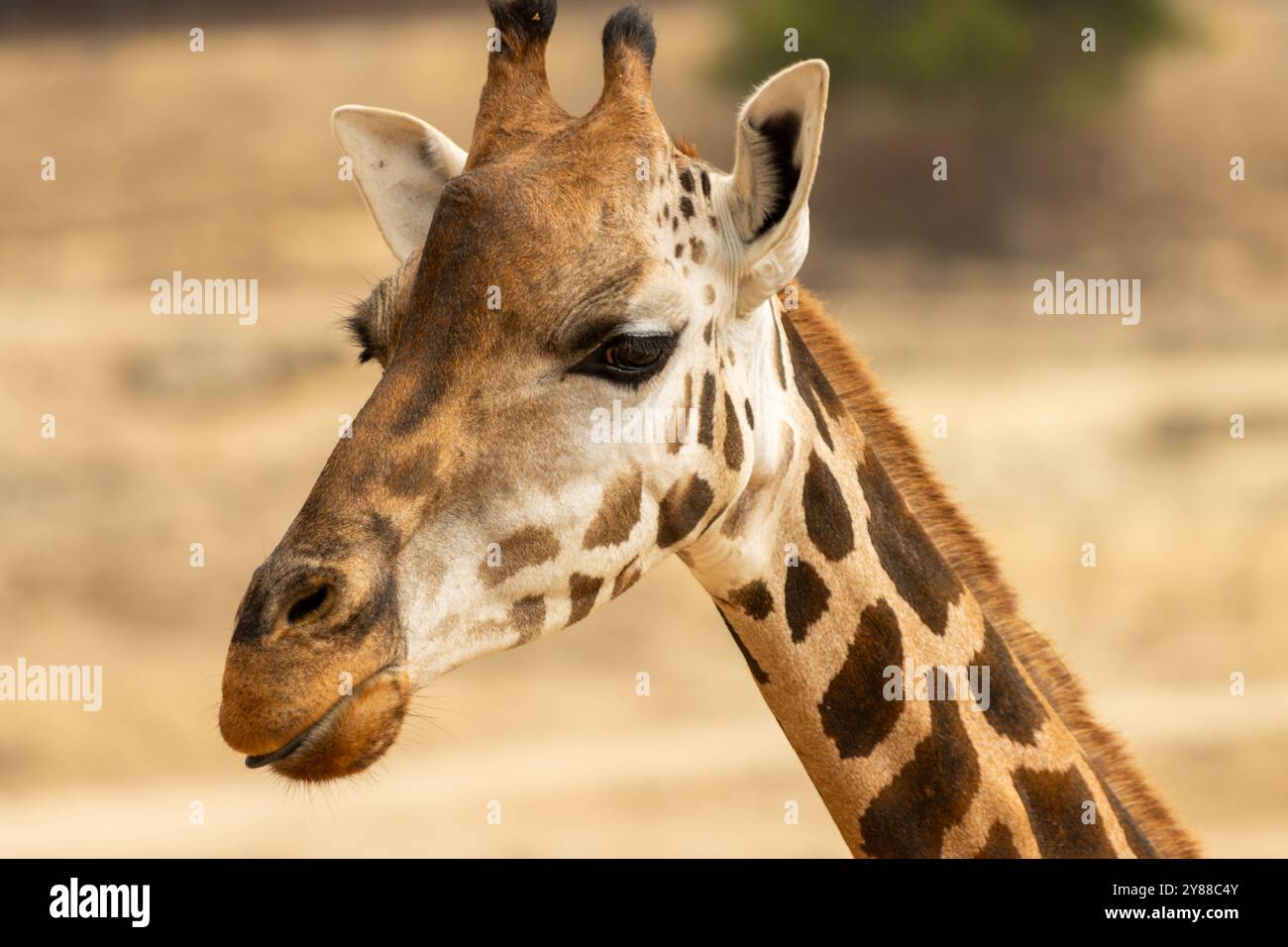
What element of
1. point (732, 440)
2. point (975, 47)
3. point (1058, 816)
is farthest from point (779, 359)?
point (975, 47)

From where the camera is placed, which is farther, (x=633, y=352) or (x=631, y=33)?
(x=631, y=33)

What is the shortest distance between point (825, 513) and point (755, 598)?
1.38 ft

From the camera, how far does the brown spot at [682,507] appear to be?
5.71 meters

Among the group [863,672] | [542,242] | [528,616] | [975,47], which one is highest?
[975,47]

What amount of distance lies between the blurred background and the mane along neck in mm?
2279

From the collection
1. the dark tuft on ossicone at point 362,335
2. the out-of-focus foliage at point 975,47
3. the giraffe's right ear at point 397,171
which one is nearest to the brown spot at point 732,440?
the dark tuft on ossicone at point 362,335

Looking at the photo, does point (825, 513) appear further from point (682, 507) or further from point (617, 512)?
point (617, 512)

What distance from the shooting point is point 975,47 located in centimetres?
4256

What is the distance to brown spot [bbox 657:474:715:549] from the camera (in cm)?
571

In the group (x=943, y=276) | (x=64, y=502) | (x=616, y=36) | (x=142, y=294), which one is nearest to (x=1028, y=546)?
(x=943, y=276)

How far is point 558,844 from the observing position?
19672 millimetres

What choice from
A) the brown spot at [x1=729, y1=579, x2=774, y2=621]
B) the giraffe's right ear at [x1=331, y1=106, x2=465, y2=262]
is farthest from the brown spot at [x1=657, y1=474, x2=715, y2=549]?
the giraffe's right ear at [x1=331, y1=106, x2=465, y2=262]

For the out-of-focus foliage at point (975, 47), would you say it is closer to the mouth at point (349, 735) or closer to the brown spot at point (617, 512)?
the brown spot at point (617, 512)

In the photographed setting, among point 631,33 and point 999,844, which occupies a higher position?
point 631,33
